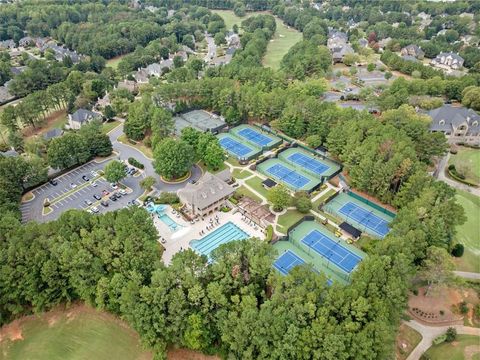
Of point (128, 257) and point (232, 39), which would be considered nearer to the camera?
point (128, 257)

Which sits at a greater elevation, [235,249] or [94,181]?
[235,249]

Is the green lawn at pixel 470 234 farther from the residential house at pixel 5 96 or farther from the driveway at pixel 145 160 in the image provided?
the residential house at pixel 5 96

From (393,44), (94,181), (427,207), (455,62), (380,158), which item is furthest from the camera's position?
(393,44)

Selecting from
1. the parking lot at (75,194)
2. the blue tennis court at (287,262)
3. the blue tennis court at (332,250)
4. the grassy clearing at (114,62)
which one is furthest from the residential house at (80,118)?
the blue tennis court at (332,250)

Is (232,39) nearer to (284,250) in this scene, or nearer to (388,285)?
(284,250)

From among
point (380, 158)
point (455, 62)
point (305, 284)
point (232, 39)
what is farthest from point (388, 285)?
point (232, 39)

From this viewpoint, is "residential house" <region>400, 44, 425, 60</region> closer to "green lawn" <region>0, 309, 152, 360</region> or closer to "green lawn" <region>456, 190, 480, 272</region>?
"green lawn" <region>456, 190, 480, 272</region>

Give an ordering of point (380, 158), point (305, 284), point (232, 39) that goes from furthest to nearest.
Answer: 1. point (232, 39)
2. point (380, 158)
3. point (305, 284)
